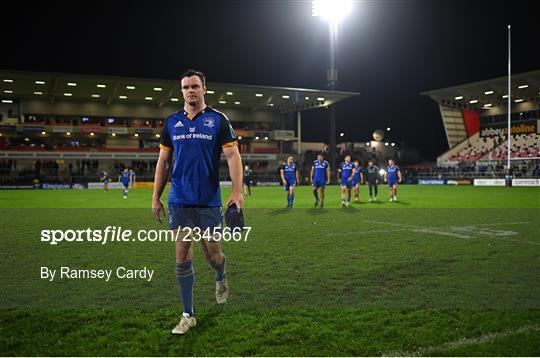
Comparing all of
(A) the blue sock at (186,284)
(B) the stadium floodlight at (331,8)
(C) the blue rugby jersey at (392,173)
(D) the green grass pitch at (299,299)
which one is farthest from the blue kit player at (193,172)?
(B) the stadium floodlight at (331,8)

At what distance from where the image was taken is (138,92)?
53750 mm

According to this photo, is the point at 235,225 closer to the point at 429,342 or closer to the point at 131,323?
the point at 131,323

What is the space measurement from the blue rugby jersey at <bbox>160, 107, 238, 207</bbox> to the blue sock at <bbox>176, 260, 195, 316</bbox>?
0.65m

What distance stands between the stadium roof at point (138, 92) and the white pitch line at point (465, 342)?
47811 mm

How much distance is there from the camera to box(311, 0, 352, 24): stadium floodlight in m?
35.0

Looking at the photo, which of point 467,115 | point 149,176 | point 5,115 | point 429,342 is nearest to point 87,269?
point 429,342

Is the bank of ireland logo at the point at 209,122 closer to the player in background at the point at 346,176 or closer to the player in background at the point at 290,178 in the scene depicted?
the player in background at the point at 290,178

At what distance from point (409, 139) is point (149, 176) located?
51.2 m

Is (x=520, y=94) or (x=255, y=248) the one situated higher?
(x=520, y=94)

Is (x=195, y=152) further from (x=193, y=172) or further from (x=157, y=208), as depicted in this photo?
(x=157, y=208)

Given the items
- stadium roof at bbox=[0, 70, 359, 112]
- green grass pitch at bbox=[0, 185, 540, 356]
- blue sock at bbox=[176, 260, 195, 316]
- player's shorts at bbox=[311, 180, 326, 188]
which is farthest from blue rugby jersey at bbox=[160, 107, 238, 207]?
stadium roof at bbox=[0, 70, 359, 112]

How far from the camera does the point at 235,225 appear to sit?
4.80 m

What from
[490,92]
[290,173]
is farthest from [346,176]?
[490,92]

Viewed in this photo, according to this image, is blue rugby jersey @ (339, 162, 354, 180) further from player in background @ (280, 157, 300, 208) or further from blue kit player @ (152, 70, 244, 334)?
blue kit player @ (152, 70, 244, 334)
